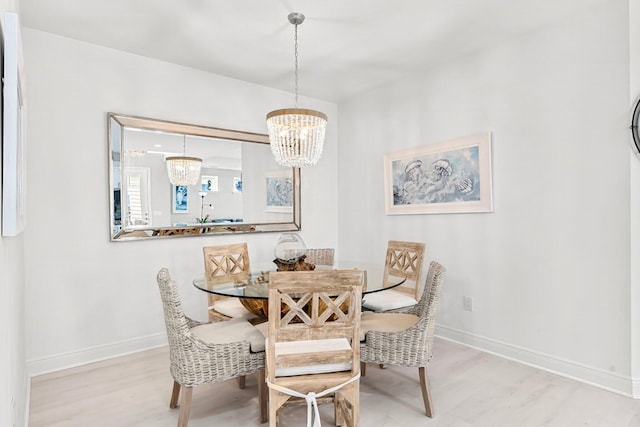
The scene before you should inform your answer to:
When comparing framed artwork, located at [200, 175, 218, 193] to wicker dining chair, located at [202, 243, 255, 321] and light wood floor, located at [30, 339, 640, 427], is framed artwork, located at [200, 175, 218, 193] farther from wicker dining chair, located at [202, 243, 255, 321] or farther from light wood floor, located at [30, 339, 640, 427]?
light wood floor, located at [30, 339, 640, 427]

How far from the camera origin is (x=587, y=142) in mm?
2539

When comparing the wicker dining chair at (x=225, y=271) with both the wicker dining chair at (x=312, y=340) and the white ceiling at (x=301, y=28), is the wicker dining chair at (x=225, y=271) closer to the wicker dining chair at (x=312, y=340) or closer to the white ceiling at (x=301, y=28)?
the wicker dining chair at (x=312, y=340)

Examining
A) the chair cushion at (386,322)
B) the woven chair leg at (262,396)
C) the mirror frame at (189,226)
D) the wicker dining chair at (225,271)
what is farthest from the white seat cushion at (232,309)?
the mirror frame at (189,226)

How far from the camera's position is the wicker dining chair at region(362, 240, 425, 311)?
2844 millimetres

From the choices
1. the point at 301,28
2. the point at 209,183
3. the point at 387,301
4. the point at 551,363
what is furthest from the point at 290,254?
the point at 551,363

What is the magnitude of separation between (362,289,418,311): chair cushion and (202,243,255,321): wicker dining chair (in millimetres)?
930

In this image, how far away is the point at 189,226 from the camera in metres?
3.53

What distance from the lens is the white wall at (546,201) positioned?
2.42 meters

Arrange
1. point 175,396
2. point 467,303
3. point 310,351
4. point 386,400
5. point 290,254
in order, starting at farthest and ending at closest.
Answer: point 467,303 → point 290,254 → point 386,400 → point 175,396 → point 310,351

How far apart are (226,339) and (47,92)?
2396mm

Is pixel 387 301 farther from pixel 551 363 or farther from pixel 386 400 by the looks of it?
pixel 551 363

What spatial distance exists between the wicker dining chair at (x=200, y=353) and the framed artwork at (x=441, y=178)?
220 centimetres

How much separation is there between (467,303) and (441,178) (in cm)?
118

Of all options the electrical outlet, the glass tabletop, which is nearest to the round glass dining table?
the glass tabletop
